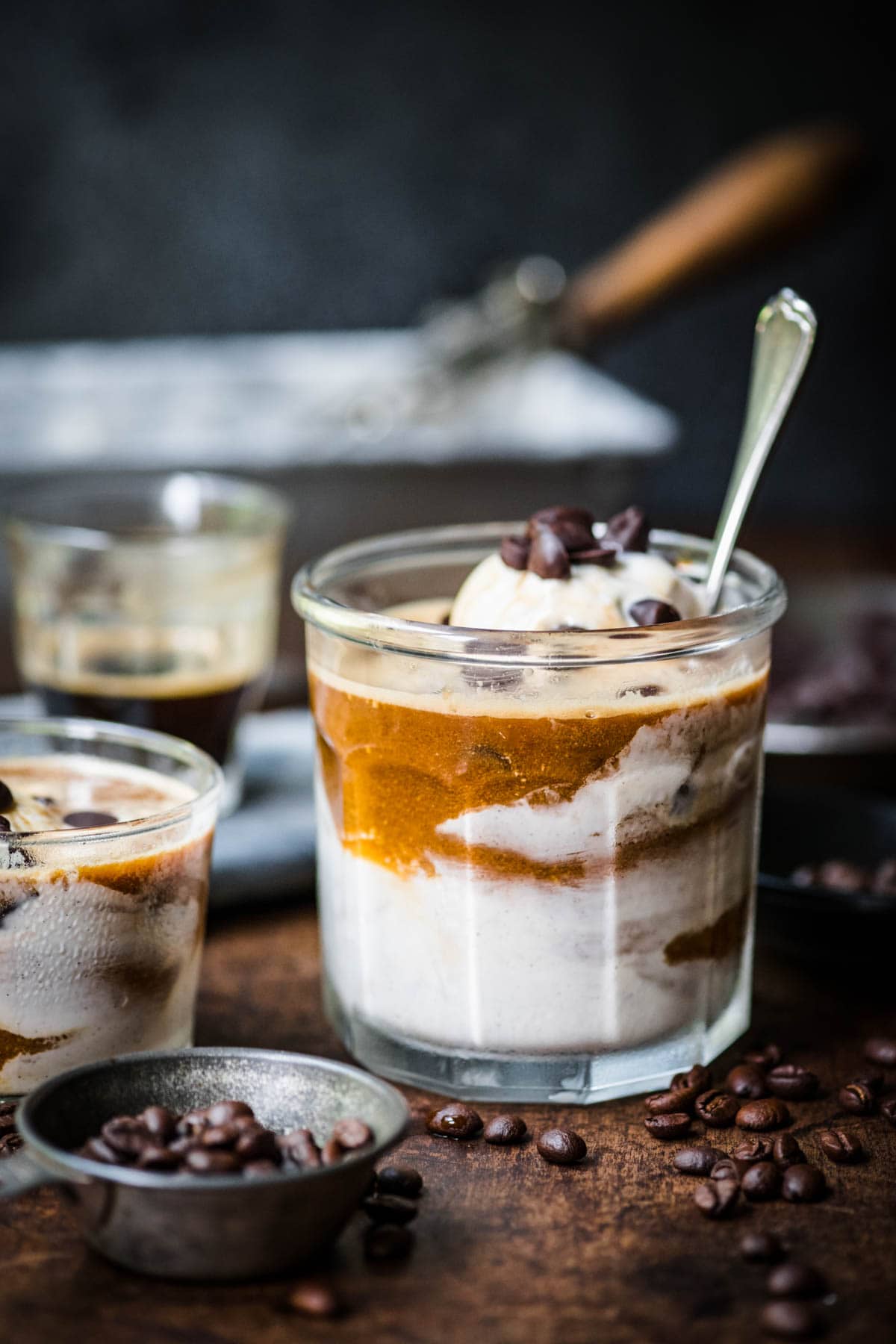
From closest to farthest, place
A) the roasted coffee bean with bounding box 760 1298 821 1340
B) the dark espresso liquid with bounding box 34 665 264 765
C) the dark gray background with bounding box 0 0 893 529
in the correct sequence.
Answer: the roasted coffee bean with bounding box 760 1298 821 1340 < the dark espresso liquid with bounding box 34 665 264 765 < the dark gray background with bounding box 0 0 893 529

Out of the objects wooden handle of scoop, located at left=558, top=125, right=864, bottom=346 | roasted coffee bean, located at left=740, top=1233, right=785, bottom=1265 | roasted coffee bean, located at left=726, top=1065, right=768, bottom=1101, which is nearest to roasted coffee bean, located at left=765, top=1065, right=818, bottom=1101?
roasted coffee bean, located at left=726, top=1065, right=768, bottom=1101

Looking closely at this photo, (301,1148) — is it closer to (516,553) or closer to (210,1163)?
A: (210,1163)

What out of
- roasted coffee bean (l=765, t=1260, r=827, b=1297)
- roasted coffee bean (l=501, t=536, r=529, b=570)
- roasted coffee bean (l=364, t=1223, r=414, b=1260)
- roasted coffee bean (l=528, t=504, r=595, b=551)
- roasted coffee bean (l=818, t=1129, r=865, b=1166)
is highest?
roasted coffee bean (l=528, t=504, r=595, b=551)

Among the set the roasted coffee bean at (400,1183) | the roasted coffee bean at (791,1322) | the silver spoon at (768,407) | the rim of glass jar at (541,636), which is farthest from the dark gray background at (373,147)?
the roasted coffee bean at (791,1322)

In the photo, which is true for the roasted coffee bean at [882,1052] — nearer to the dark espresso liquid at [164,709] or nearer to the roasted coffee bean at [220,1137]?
the roasted coffee bean at [220,1137]

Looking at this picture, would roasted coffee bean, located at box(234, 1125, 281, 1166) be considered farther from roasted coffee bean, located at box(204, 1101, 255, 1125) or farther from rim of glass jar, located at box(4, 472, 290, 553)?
rim of glass jar, located at box(4, 472, 290, 553)
